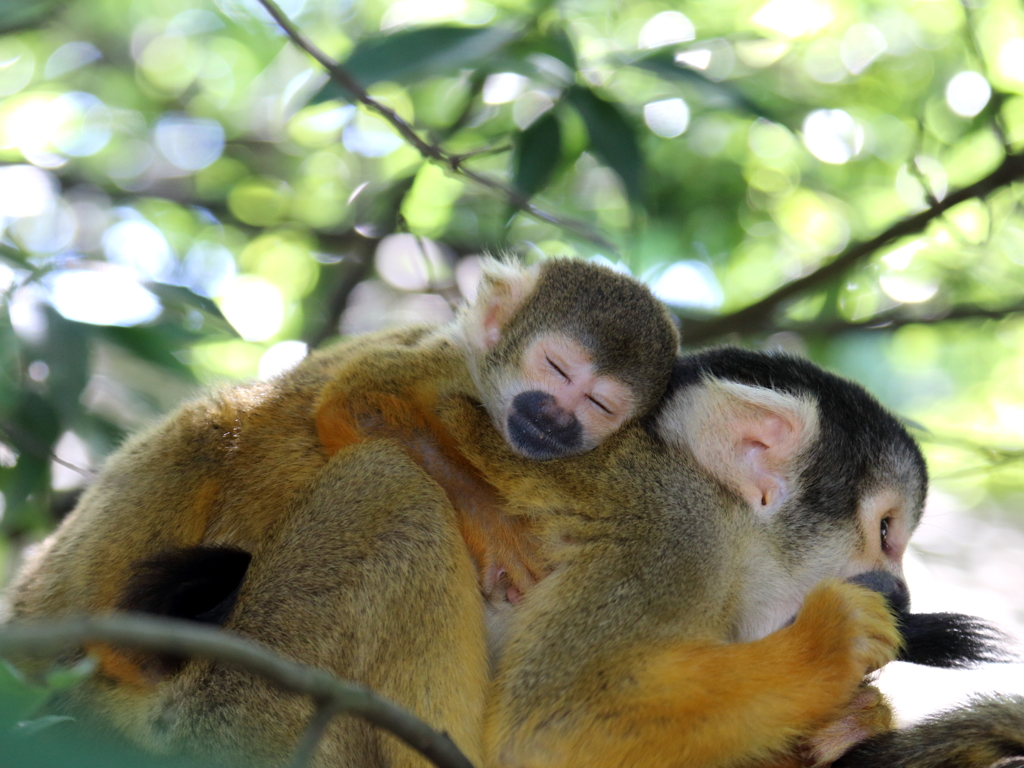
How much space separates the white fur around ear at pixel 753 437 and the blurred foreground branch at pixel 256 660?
1.38 m

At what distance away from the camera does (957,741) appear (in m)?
1.99

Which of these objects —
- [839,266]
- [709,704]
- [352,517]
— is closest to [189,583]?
→ [352,517]

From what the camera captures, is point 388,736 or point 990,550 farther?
point 990,550

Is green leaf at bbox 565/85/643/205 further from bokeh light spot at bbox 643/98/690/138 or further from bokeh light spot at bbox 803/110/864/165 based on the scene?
bokeh light spot at bbox 803/110/864/165

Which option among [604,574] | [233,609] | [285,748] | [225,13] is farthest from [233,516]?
[225,13]

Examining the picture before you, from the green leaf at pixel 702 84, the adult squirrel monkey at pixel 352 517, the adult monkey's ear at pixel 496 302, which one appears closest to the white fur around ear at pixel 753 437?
the adult squirrel monkey at pixel 352 517

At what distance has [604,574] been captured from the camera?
2203mm

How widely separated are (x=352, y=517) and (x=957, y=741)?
149cm

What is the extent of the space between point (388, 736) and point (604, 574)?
640 millimetres

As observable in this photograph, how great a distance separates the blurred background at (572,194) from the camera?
3.04 metres

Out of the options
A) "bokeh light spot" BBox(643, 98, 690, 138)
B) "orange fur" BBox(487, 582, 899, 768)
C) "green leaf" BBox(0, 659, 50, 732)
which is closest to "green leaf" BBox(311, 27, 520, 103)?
"bokeh light spot" BBox(643, 98, 690, 138)

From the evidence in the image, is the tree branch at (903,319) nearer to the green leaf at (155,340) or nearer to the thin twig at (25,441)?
the green leaf at (155,340)

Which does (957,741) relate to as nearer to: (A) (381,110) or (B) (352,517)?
(B) (352,517)

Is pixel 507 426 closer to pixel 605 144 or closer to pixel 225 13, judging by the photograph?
pixel 605 144
